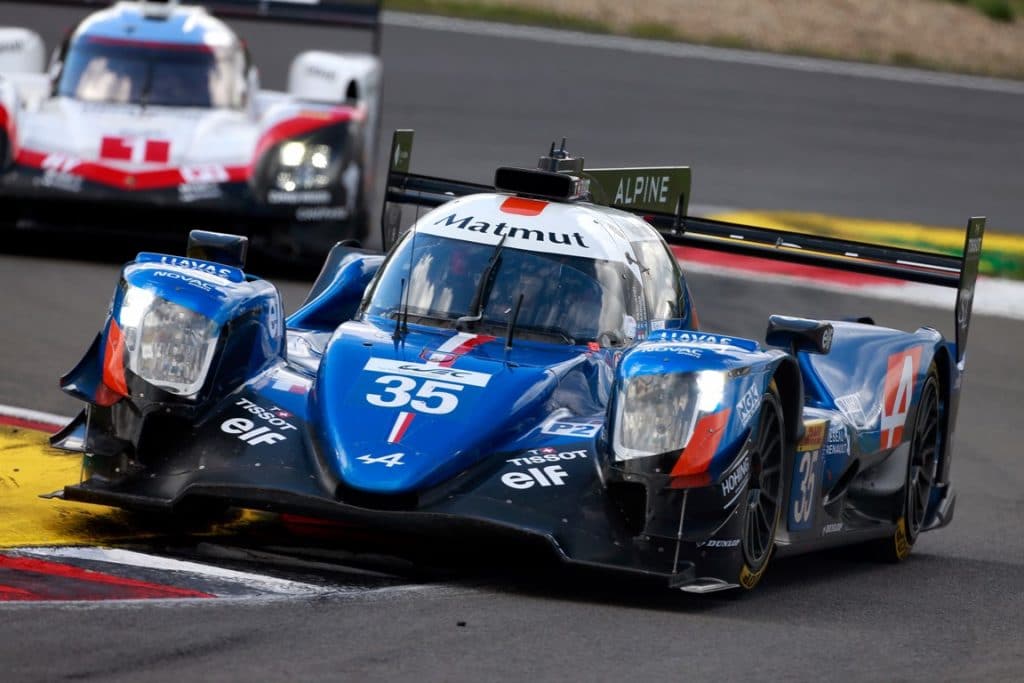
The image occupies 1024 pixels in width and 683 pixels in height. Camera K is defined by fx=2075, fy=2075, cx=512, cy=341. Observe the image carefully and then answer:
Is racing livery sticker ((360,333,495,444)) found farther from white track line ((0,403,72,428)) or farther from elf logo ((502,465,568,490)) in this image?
white track line ((0,403,72,428))

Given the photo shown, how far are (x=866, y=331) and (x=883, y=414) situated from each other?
0.54 m

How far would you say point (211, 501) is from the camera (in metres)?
6.81

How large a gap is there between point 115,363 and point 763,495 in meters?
2.26

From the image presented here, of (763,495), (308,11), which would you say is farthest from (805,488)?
(308,11)

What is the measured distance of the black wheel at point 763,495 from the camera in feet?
22.8

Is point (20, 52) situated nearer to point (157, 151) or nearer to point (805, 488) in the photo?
point (157, 151)

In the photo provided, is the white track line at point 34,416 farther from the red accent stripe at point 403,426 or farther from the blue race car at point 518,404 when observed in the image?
the red accent stripe at point 403,426

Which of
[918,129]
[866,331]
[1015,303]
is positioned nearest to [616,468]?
[866,331]

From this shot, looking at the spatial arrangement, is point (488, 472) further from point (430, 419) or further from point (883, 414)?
point (883, 414)

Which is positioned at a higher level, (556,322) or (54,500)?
(556,322)

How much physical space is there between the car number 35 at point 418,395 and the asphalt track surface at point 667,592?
58 centimetres

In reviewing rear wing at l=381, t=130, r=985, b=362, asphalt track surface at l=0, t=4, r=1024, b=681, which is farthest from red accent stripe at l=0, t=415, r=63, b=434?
rear wing at l=381, t=130, r=985, b=362

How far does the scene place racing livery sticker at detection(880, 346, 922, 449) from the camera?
8.40 metres

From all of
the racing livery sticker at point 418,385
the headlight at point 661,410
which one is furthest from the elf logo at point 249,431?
the headlight at point 661,410
